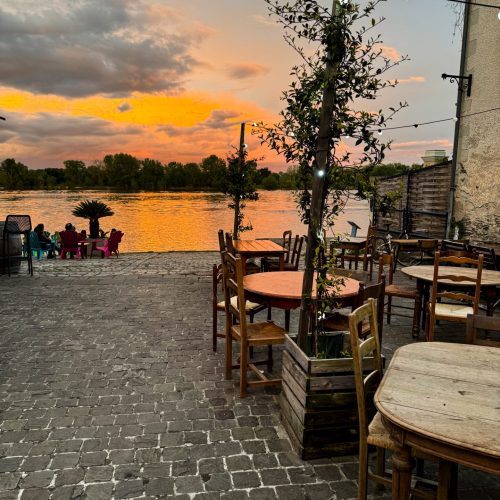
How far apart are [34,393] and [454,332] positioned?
15.7ft

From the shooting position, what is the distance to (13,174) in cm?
5572

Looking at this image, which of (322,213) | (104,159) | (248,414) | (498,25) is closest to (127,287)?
(248,414)

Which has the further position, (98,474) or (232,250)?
(232,250)

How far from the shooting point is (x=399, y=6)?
3832mm

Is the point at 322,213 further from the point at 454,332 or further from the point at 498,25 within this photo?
the point at 498,25

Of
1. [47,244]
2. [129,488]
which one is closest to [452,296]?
[129,488]

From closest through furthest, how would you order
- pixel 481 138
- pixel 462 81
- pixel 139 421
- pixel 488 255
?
pixel 139 421 → pixel 488 255 → pixel 481 138 → pixel 462 81

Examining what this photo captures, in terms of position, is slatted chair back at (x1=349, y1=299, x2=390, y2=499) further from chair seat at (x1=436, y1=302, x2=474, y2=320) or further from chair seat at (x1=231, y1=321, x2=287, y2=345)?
chair seat at (x1=436, y1=302, x2=474, y2=320)

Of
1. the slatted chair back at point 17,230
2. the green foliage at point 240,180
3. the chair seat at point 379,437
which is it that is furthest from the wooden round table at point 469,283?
the slatted chair back at point 17,230

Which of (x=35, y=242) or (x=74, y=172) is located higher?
(x=74, y=172)

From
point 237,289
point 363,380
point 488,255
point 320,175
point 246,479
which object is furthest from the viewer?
point 488,255

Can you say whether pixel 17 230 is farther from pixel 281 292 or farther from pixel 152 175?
pixel 152 175

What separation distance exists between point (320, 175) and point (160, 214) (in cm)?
5165

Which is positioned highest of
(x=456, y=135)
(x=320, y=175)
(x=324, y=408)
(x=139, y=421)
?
(x=456, y=135)
